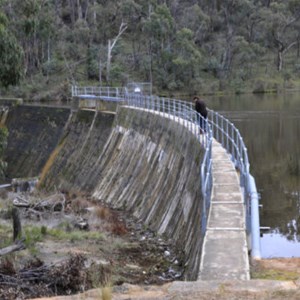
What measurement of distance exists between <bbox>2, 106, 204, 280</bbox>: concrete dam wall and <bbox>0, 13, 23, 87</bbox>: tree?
221 inches

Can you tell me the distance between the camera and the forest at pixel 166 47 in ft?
227

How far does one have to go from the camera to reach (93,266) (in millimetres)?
12633

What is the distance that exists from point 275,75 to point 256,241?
7103 cm

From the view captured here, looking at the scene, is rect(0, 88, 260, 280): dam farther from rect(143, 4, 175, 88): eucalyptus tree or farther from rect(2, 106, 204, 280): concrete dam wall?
rect(143, 4, 175, 88): eucalyptus tree

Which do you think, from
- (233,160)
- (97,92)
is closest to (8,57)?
(233,160)

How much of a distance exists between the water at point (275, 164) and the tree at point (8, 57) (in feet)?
27.3

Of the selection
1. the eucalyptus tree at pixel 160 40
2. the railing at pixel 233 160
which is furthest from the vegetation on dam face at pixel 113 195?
the eucalyptus tree at pixel 160 40

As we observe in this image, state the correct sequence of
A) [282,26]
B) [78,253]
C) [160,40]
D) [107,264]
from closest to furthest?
[107,264] → [78,253] → [160,40] → [282,26]

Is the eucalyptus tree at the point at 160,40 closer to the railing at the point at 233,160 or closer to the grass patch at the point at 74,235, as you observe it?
the railing at the point at 233,160

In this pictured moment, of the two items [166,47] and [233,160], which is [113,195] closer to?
[233,160]

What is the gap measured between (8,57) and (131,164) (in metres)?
9.71

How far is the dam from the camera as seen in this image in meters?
12.0

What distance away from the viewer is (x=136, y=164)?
932 inches

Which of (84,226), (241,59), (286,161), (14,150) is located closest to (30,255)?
(84,226)
